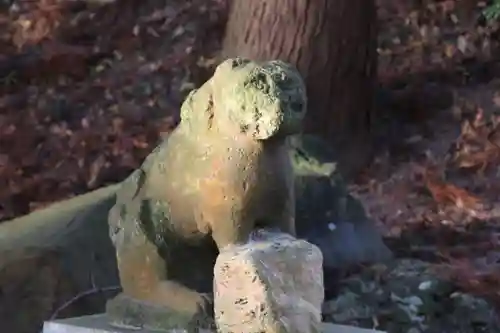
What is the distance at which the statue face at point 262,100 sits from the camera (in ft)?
7.12

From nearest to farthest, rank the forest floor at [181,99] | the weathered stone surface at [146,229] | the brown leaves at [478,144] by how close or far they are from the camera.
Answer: the weathered stone surface at [146,229] < the forest floor at [181,99] < the brown leaves at [478,144]

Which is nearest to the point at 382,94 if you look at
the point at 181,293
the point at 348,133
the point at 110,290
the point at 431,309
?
the point at 348,133

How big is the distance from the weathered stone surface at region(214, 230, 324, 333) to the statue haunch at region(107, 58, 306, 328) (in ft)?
0.61

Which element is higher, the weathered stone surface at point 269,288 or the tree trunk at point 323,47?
the tree trunk at point 323,47

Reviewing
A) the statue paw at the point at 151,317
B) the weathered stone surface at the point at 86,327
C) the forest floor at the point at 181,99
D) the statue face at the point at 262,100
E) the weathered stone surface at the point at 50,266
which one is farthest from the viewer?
the forest floor at the point at 181,99

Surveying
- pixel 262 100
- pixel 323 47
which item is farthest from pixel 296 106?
pixel 323 47

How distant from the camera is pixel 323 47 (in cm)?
512

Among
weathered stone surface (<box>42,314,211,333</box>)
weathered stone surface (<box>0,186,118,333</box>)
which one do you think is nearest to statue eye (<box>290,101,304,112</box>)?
weathered stone surface (<box>42,314,211,333</box>)

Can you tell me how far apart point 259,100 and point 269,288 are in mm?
426

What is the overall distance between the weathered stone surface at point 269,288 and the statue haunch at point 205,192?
19cm

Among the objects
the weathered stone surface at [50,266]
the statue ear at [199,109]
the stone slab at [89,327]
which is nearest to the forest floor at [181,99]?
the weathered stone surface at [50,266]

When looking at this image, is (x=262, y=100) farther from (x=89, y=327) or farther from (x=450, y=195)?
(x=450, y=195)

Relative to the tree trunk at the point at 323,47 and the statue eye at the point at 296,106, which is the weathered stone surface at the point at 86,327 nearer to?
the statue eye at the point at 296,106

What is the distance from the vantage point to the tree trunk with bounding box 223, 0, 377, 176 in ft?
16.6
